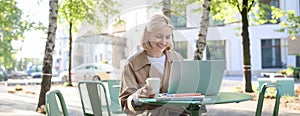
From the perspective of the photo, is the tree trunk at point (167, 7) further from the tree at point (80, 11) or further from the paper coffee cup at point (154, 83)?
the paper coffee cup at point (154, 83)

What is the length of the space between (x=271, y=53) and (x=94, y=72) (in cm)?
1789

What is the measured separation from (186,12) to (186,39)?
19 cm

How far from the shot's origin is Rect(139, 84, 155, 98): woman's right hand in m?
1.43

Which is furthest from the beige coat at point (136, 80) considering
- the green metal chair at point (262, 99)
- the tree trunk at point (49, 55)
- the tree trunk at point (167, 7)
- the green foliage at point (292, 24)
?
the green foliage at point (292, 24)

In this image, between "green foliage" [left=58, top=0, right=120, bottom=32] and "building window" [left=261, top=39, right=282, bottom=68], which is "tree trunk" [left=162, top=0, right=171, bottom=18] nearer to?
"green foliage" [left=58, top=0, right=120, bottom=32]

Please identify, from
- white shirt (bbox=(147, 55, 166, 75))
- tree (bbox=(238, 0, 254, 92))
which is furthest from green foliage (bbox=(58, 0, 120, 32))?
tree (bbox=(238, 0, 254, 92))

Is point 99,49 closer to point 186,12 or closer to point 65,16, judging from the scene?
point 186,12

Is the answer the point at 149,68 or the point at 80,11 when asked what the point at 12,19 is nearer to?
the point at 80,11

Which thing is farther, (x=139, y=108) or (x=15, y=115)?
(x=15, y=115)

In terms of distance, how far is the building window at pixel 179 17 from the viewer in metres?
1.61

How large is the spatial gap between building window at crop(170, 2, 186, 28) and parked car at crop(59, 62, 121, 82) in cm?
35

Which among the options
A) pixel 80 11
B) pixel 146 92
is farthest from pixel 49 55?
pixel 146 92

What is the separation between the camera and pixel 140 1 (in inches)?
64.2

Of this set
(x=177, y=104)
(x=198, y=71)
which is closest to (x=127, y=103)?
(x=177, y=104)
